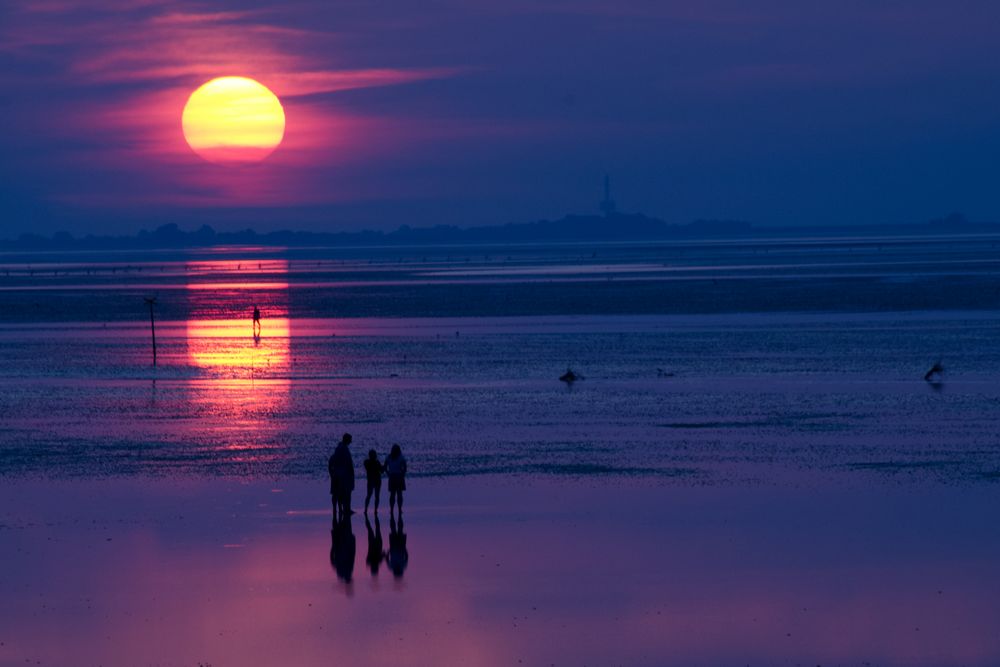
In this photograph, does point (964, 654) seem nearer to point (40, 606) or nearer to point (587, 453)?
point (40, 606)

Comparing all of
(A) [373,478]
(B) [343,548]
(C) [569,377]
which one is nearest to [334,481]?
(A) [373,478]

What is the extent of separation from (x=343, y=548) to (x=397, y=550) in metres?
0.74

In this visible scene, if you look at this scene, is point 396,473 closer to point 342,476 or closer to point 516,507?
point 342,476

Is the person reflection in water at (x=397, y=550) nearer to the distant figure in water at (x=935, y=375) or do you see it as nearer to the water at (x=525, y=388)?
the water at (x=525, y=388)

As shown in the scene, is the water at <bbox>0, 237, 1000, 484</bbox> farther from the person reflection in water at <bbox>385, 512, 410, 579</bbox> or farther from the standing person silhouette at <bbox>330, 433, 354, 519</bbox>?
the person reflection in water at <bbox>385, 512, 410, 579</bbox>

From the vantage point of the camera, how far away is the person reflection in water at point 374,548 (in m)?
19.0

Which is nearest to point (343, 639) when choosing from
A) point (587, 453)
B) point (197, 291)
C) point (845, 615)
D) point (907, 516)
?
point (845, 615)

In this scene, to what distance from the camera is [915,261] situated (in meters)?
156

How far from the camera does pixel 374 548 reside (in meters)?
20.0

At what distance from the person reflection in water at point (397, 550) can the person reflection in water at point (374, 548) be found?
0.12m

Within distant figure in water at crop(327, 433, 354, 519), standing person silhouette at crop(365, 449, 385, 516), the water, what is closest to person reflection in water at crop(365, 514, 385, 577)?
standing person silhouette at crop(365, 449, 385, 516)

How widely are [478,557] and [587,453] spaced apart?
930 cm

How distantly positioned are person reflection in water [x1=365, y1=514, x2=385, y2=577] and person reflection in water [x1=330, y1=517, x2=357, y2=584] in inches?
8.5

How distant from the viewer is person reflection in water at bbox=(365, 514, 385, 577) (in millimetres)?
18969
